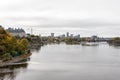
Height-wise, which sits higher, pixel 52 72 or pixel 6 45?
pixel 6 45

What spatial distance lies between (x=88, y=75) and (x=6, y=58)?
9.53 meters

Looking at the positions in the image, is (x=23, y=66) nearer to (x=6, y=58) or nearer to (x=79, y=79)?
(x=6, y=58)

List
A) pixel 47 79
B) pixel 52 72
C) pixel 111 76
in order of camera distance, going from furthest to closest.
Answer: pixel 52 72, pixel 111 76, pixel 47 79

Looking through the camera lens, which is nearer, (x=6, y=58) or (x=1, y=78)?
(x=1, y=78)

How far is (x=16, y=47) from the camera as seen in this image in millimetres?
33156

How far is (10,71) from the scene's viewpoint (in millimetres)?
23094

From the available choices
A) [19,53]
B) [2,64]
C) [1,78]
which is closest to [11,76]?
[1,78]

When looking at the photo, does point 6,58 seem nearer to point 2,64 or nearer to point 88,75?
point 2,64

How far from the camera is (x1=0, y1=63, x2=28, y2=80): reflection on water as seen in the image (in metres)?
20.7

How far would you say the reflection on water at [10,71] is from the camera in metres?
20.7

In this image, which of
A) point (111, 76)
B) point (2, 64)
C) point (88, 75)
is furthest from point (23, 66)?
point (111, 76)

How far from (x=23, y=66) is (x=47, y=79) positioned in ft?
22.6

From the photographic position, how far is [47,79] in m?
20.2

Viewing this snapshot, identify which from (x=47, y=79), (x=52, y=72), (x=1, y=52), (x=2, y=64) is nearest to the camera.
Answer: (x=47, y=79)
